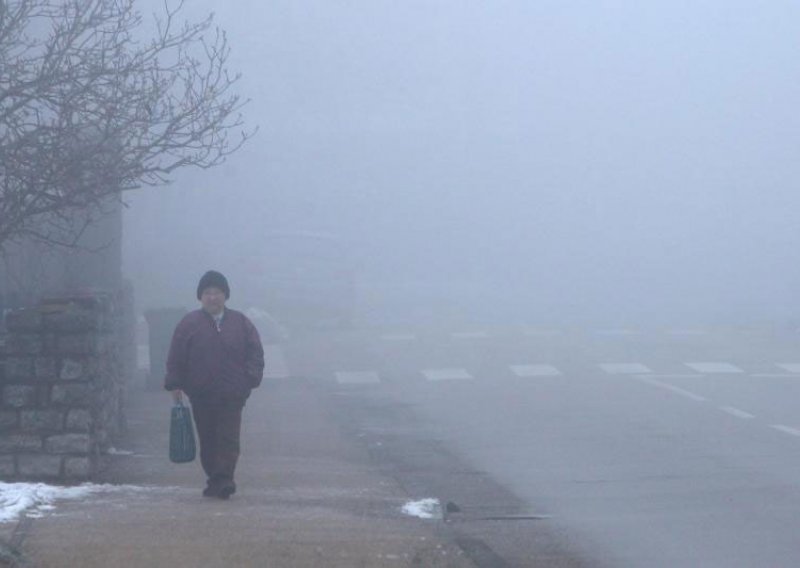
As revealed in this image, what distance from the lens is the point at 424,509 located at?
9.30 meters

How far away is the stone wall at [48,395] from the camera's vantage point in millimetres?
9625

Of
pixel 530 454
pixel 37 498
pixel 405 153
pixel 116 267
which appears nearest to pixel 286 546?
pixel 37 498

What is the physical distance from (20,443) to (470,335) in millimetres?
18214

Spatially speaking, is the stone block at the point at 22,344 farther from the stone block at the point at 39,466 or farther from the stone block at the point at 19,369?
the stone block at the point at 39,466

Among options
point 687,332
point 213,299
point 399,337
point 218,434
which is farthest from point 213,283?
point 687,332

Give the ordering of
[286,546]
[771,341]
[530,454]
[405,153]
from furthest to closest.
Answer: [405,153] → [771,341] → [530,454] → [286,546]

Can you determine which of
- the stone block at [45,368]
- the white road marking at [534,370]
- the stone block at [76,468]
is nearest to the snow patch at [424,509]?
the stone block at [76,468]

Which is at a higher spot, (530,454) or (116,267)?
(116,267)

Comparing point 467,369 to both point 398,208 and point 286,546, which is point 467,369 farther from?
point 398,208

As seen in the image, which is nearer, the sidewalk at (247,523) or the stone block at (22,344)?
the sidewalk at (247,523)

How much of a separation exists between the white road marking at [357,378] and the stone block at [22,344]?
33.1 ft

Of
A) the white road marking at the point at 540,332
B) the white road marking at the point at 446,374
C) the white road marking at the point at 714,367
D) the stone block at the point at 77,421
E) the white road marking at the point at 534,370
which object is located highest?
the white road marking at the point at 540,332

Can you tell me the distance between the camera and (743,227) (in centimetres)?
4431

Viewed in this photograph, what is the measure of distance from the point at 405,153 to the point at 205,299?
112 feet
